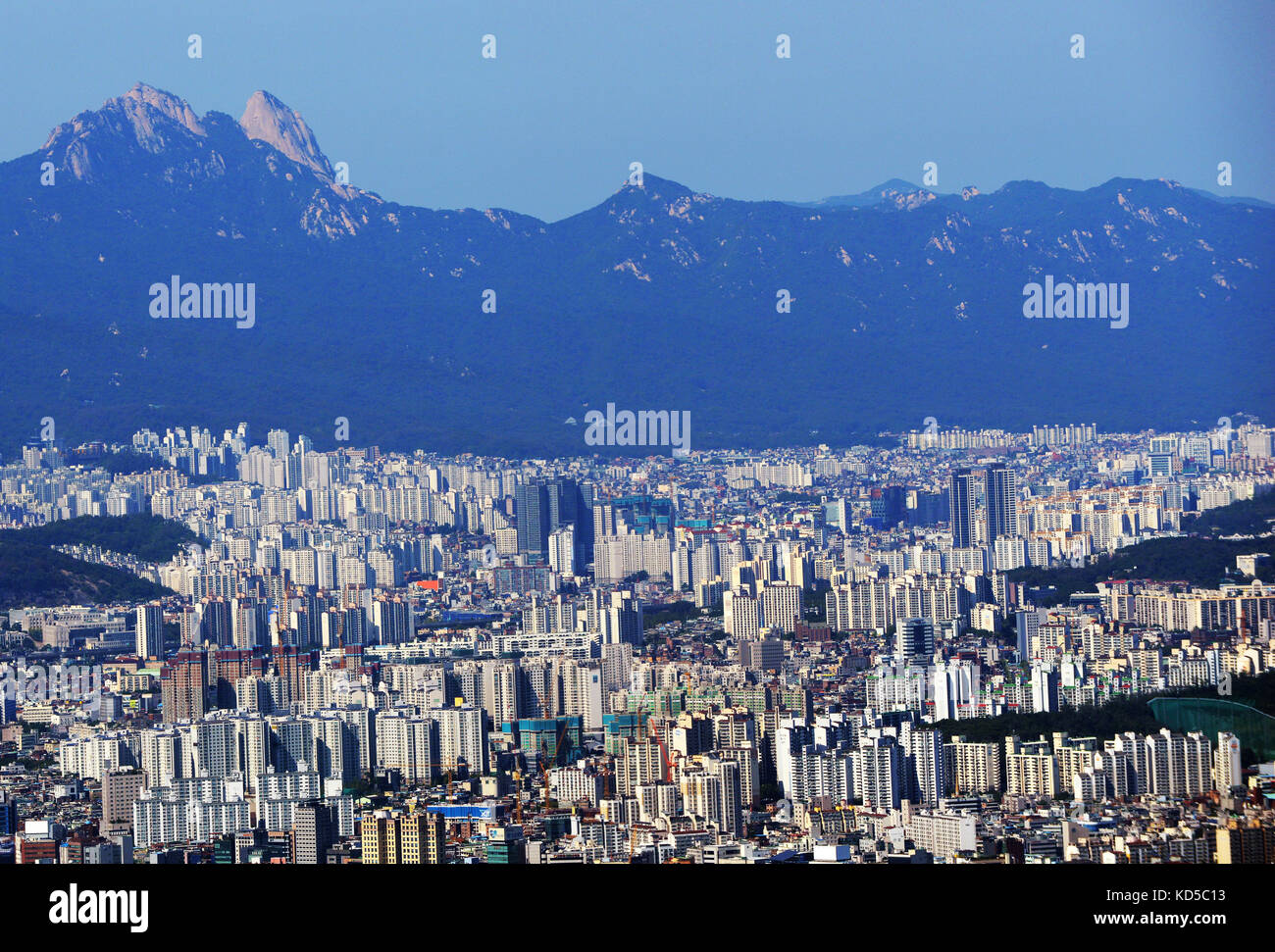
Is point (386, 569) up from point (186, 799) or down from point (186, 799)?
up

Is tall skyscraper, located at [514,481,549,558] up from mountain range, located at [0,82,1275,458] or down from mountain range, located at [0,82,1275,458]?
down

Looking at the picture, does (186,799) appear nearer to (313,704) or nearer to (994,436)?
(313,704)

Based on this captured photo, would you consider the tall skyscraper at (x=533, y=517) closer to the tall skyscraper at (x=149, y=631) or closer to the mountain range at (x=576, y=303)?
the mountain range at (x=576, y=303)

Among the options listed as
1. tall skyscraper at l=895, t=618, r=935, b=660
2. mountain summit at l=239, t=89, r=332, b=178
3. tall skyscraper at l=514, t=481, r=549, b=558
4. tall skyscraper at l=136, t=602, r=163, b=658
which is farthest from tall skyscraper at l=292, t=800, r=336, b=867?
mountain summit at l=239, t=89, r=332, b=178

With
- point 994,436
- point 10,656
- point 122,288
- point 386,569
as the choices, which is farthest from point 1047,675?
point 122,288

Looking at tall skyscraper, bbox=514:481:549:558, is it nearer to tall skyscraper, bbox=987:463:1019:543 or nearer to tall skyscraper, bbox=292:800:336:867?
tall skyscraper, bbox=987:463:1019:543
